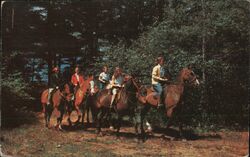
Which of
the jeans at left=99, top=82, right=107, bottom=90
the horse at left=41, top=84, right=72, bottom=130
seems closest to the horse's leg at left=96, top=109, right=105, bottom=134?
the jeans at left=99, top=82, right=107, bottom=90

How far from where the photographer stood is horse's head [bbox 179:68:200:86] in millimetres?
14352

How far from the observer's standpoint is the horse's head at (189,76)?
47.1 ft

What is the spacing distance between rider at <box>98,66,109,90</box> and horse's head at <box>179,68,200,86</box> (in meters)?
2.62

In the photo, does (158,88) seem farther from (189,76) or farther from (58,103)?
(58,103)

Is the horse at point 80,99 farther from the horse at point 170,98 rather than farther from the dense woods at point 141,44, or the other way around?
the horse at point 170,98

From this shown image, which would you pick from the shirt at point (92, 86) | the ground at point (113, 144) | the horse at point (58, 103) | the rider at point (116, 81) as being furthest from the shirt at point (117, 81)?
the horse at point (58, 103)

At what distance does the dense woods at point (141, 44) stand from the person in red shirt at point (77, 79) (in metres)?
0.38

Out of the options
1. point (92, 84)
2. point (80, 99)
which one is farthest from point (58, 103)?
point (92, 84)

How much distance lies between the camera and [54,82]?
47.8 ft

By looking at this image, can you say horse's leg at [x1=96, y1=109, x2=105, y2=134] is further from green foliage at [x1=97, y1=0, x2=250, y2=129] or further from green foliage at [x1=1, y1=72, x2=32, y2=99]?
green foliage at [x1=1, y1=72, x2=32, y2=99]

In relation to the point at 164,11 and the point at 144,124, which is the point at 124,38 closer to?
the point at 164,11

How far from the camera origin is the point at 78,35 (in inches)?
520

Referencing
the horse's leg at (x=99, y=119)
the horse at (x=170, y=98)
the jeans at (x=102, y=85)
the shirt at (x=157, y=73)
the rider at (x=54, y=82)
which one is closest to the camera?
the rider at (x=54, y=82)

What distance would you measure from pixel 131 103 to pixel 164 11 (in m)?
3.42
